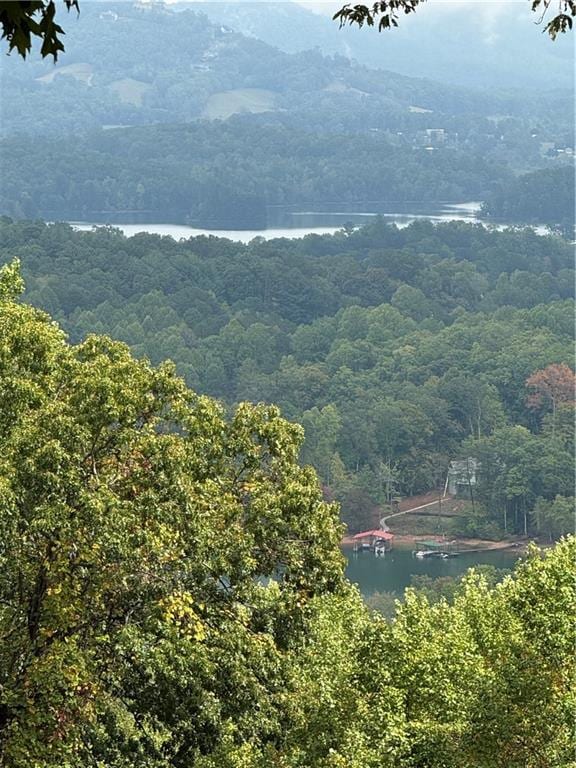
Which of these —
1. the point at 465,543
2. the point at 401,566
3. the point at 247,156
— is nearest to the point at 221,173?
the point at 247,156

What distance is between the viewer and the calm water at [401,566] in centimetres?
4712

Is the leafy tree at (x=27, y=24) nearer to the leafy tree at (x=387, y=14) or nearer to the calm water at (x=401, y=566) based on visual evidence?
the leafy tree at (x=387, y=14)

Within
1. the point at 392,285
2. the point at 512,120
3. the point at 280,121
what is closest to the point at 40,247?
the point at 392,285

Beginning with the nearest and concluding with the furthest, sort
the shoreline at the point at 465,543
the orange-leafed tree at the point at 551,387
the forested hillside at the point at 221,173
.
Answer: the shoreline at the point at 465,543 < the orange-leafed tree at the point at 551,387 < the forested hillside at the point at 221,173

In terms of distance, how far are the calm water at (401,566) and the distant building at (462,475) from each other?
6.58 m

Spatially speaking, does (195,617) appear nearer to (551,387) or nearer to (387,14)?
(387,14)

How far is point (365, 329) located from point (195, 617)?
72.5 m

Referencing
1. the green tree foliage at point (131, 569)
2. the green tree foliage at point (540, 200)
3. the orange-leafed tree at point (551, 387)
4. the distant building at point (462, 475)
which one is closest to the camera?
the green tree foliage at point (131, 569)

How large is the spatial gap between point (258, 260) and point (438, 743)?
81.0 m

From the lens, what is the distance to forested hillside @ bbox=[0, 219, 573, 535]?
2354 inches

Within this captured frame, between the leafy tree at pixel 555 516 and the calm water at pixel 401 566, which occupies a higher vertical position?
the leafy tree at pixel 555 516

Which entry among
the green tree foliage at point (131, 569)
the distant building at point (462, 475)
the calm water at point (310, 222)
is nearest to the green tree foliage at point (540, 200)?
the calm water at point (310, 222)

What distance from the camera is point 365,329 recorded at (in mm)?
80562

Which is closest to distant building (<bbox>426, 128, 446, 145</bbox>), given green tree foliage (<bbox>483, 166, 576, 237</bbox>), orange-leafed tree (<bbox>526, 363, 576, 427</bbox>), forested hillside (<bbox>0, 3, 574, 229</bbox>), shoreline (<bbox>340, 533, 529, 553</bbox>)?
forested hillside (<bbox>0, 3, 574, 229</bbox>)
